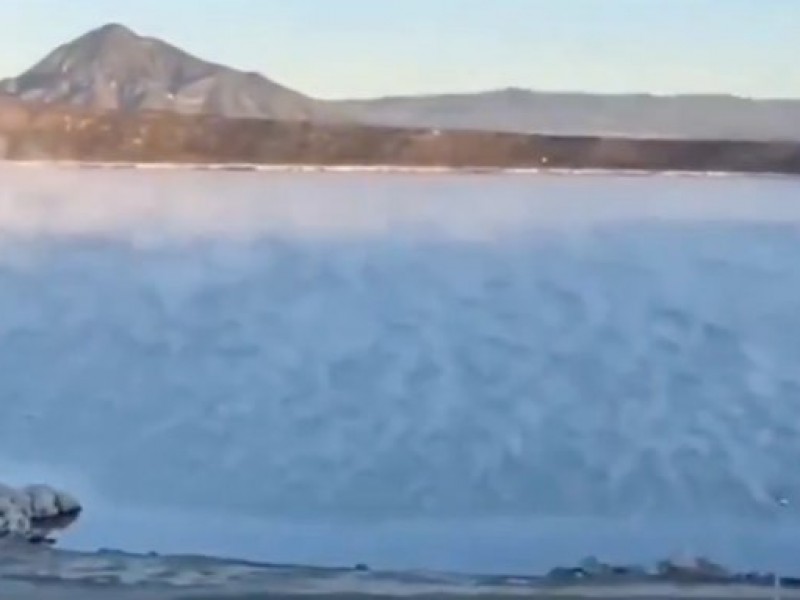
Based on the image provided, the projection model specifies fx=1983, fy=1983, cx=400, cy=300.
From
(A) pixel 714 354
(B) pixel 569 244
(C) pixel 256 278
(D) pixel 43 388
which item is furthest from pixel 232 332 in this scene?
(A) pixel 714 354

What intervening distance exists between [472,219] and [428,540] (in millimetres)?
897

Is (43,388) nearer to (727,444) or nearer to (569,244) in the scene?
(569,244)

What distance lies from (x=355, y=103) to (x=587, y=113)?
2.05 feet

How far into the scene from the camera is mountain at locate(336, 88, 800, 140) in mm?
5297

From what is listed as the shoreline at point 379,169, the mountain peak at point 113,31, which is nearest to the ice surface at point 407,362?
the shoreline at point 379,169

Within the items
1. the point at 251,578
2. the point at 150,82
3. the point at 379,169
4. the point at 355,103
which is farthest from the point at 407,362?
the point at 150,82

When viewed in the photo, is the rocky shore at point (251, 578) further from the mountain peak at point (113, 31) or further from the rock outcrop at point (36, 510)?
the mountain peak at point (113, 31)

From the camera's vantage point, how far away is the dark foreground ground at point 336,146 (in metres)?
5.34

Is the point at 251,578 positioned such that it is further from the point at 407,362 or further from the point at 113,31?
the point at 113,31

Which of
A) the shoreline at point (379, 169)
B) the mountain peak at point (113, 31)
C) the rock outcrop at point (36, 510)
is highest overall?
the mountain peak at point (113, 31)

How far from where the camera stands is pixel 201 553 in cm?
517

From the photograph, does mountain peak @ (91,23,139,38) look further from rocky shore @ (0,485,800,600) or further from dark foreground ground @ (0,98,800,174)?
rocky shore @ (0,485,800,600)

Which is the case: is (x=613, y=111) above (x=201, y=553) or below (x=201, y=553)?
above

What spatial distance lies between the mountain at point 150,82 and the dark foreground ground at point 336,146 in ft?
0.14
